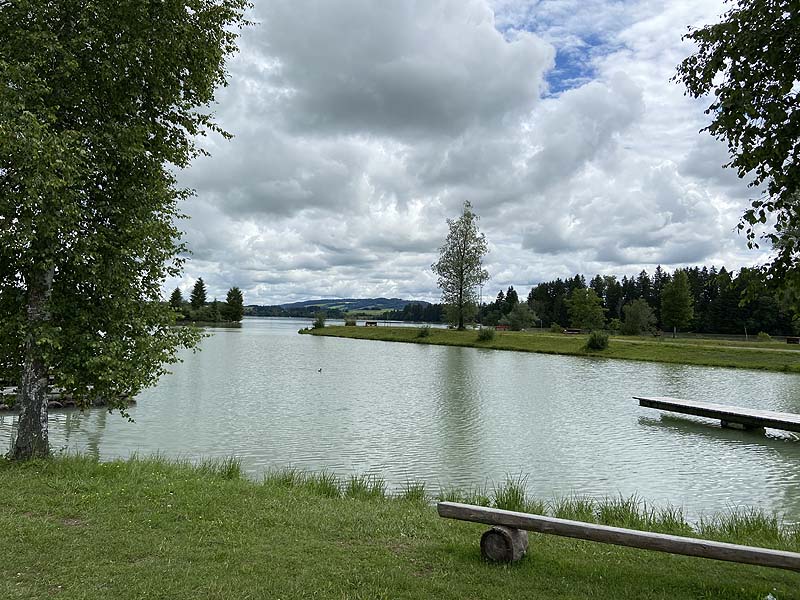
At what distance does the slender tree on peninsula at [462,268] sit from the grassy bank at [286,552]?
221 feet

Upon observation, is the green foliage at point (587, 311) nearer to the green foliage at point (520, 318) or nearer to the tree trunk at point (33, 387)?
the green foliage at point (520, 318)

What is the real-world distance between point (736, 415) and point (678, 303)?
261 feet

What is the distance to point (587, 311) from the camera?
327 feet

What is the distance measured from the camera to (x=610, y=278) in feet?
495

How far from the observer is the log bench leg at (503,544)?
6.44 metres

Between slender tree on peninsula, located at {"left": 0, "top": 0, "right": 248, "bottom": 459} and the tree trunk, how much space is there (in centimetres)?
2

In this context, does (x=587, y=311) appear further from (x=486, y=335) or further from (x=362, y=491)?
(x=362, y=491)

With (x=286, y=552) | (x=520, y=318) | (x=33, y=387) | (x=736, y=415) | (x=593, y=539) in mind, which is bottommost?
(x=736, y=415)

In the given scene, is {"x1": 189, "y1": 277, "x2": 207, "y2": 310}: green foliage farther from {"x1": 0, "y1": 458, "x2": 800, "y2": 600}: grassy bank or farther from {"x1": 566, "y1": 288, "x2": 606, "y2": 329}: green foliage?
{"x1": 0, "y1": 458, "x2": 800, "y2": 600}: grassy bank

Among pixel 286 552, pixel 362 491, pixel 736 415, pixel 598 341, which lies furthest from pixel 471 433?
pixel 598 341

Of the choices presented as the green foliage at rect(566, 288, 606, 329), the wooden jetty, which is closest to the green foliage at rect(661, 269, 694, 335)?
the green foliage at rect(566, 288, 606, 329)

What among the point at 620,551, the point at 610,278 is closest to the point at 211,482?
the point at 620,551

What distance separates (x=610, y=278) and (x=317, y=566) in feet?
511

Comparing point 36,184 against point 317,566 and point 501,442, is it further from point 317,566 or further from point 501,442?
point 501,442
